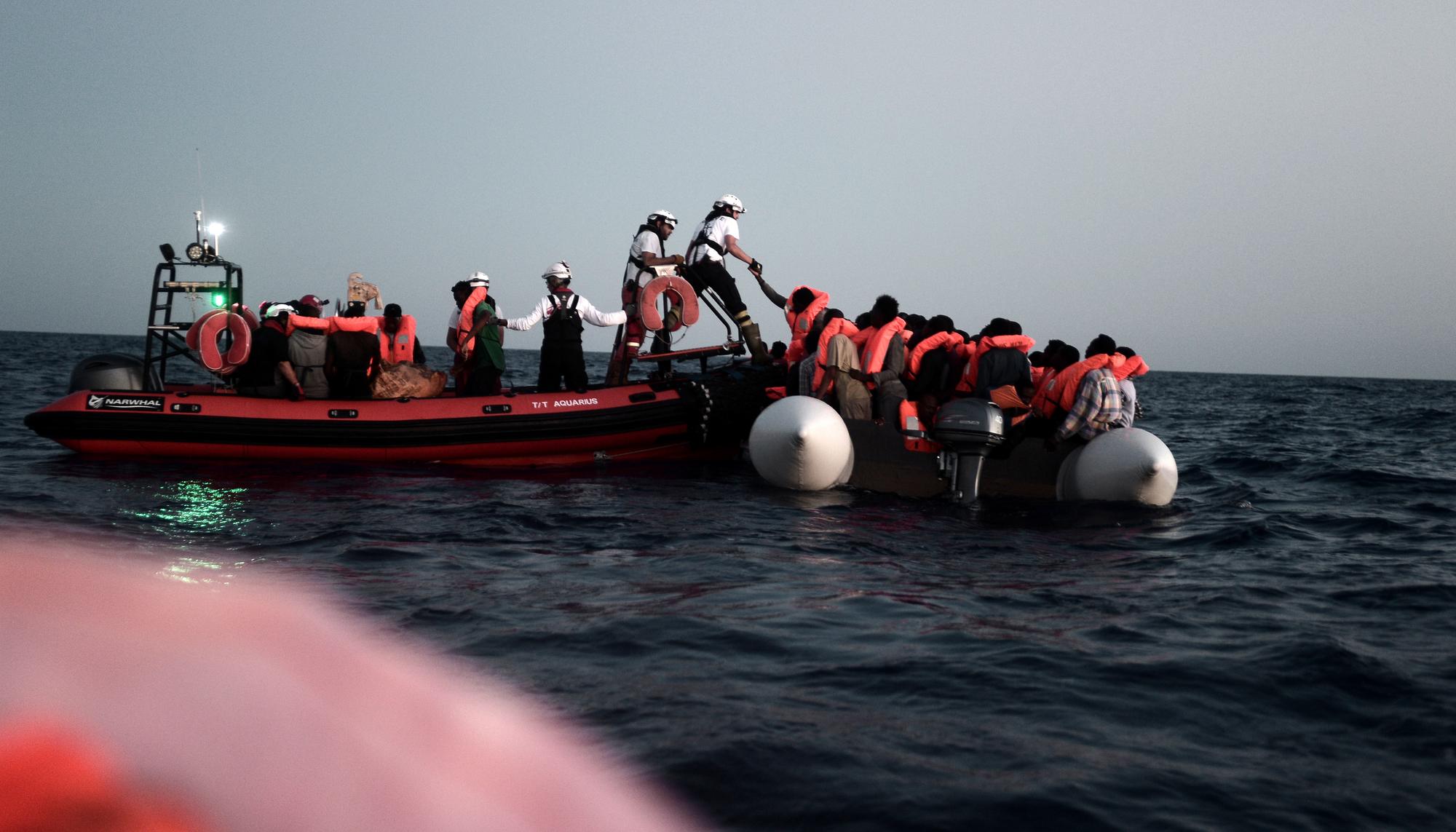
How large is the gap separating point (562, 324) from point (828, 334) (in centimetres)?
307

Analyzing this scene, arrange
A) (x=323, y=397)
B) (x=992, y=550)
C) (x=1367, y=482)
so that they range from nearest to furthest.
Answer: (x=992, y=550), (x=323, y=397), (x=1367, y=482)

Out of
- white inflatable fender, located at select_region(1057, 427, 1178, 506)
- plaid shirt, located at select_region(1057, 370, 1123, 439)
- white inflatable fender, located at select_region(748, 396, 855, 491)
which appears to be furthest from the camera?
white inflatable fender, located at select_region(748, 396, 855, 491)

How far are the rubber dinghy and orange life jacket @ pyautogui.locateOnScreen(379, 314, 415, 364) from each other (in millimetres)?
4083

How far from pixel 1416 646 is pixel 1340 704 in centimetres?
130

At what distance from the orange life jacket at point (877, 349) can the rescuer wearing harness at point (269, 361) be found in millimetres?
5877

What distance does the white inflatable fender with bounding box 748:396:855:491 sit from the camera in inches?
386

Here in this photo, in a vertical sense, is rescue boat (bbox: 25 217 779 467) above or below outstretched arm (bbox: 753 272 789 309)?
below

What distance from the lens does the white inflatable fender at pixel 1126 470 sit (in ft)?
29.6

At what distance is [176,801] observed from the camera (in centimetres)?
156

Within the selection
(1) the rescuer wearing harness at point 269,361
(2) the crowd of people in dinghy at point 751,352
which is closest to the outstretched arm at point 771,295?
(2) the crowd of people in dinghy at point 751,352

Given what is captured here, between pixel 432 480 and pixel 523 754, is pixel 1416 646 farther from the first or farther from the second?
pixel 432 480

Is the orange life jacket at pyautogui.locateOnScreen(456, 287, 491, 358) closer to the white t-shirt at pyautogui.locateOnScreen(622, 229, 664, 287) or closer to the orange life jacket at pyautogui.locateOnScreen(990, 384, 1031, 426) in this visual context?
the white t-shirt at pyautogui.locateOnScreen(622, 229, 664, 287)

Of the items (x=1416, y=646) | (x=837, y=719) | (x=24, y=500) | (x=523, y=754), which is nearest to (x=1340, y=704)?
(x=1416, y=646)

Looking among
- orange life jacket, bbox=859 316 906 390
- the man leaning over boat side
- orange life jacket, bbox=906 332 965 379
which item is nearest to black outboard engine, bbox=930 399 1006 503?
the man leaning over boat side
